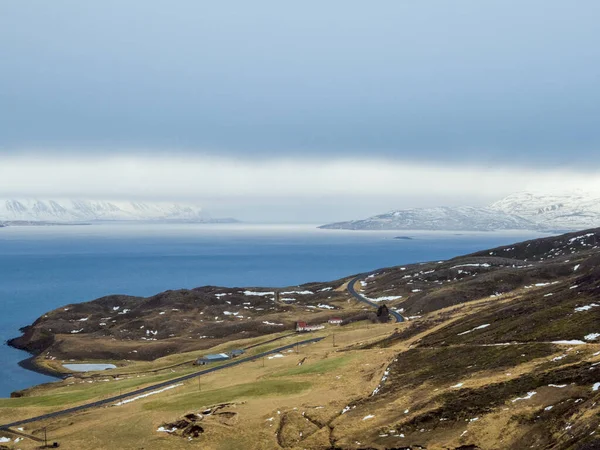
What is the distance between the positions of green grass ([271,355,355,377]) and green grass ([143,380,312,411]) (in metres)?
5.51

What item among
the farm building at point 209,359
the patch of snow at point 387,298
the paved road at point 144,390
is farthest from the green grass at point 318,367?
the patch of snow at point 387,298

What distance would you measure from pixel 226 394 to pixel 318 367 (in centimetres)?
1492

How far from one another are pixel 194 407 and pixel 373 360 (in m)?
24.9

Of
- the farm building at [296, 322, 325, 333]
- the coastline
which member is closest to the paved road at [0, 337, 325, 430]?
the farm building at [296, 322, 325, 333]

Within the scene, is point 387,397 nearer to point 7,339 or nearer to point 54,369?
point 54,369

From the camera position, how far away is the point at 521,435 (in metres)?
32.5

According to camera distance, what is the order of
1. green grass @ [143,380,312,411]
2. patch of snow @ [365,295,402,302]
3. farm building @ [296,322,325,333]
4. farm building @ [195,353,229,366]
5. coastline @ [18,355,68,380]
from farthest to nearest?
patch of snow @ [365,295,402,302]
farm building @ [296,322,325,333]
coastline @ [18,355,68,380]
farm building @ [195,353,229,366]
green grass @ [143,380,312,411]

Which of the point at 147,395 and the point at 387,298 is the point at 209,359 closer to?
the point at 147,395

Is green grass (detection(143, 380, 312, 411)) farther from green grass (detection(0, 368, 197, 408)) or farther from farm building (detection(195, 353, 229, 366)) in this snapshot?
farm building (detection(195, 353, 229, 366))

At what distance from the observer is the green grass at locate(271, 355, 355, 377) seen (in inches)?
2583

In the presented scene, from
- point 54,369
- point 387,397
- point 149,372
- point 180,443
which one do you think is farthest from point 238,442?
point 54,369

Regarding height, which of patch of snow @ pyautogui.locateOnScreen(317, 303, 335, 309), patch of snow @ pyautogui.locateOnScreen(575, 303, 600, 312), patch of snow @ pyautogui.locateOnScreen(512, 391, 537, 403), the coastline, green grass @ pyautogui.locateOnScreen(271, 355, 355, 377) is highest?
patch of snow @ pyautogui.locateOnScreen(575, 303, 600, 312)

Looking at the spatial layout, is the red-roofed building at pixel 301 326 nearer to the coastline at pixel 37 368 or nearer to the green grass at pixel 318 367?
the green grass at pixel 318 367

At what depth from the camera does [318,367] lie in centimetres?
6750
